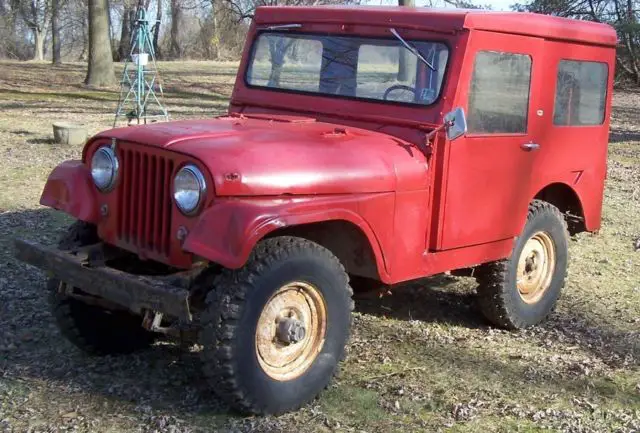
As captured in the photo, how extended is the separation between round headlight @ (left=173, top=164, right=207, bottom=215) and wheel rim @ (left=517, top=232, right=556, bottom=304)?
2.53m

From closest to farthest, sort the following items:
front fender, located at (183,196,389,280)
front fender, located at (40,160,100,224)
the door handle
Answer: front fender, located at (183,196,389,280), front fender, located at (40,160,100,224), the door handle

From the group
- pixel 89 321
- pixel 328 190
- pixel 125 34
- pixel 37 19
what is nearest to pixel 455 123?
pixel 328 190

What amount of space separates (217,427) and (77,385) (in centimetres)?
87

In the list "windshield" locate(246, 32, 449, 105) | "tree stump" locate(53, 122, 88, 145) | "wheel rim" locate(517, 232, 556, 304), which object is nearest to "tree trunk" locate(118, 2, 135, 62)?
"tree stump" locate(53, 122, 88, 145)

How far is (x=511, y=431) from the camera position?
13.3ft

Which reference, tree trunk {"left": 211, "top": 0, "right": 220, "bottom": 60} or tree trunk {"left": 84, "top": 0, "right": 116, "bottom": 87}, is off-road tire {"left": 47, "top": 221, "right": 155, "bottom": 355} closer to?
tree trunk {"left": 84, "top": 0, "right": 116, "bottom": 87}

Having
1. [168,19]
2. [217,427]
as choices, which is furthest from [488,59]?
[168,19]

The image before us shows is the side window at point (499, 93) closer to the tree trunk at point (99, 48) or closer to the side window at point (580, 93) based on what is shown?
the side window at point (580, 93)

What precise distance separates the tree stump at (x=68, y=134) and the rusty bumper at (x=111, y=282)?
781 centimetres

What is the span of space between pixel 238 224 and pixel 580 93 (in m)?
3.06

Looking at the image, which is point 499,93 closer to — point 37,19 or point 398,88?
point 398,88

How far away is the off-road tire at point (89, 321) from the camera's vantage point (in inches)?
177

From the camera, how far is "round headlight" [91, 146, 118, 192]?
420cm

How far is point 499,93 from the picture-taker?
502 cm
